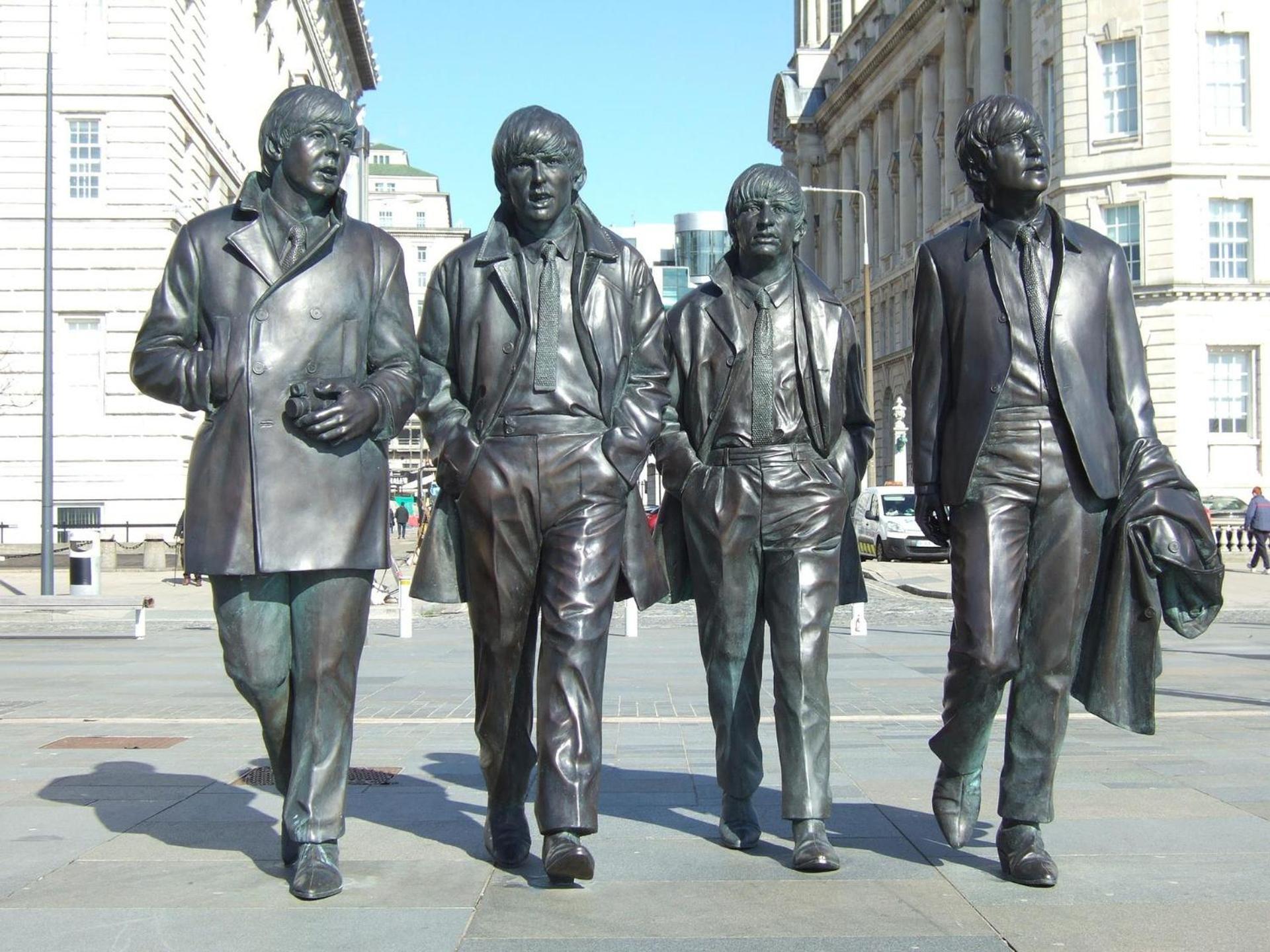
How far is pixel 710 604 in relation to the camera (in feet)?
19.1

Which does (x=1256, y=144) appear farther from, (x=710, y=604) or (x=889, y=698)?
(x=710, y=604)

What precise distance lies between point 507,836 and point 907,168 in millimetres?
66556

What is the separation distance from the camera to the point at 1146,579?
534 centimetres

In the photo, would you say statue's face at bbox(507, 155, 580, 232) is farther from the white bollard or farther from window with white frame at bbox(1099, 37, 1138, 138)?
window with white frame at bbox(1099, 37, 1138, 138)

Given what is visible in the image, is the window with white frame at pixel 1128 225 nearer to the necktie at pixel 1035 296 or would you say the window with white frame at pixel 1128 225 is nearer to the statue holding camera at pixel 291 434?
the necktie at pixel 1035 296

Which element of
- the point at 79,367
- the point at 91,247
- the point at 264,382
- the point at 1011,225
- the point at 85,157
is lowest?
the point at 264,382

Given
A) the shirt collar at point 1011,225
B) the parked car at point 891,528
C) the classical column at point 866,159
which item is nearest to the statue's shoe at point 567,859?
the shirt collar at point 1011,225

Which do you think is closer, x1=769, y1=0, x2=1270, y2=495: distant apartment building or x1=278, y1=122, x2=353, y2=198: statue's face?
x1=278, y1=122, x2=353, y2=198: statue's face

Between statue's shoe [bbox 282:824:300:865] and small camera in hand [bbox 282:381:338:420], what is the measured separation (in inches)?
51.4

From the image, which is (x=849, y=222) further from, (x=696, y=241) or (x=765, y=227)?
(x=696, y=241)

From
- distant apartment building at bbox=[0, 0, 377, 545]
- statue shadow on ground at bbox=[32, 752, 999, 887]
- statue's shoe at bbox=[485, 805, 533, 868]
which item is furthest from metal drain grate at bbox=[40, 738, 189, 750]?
distant apartment building at bbox=[0, 0, 377, 545]

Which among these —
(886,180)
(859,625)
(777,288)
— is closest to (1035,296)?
(777,288)

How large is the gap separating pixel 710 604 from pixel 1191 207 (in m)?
42.4

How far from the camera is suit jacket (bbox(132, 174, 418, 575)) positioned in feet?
16.3
